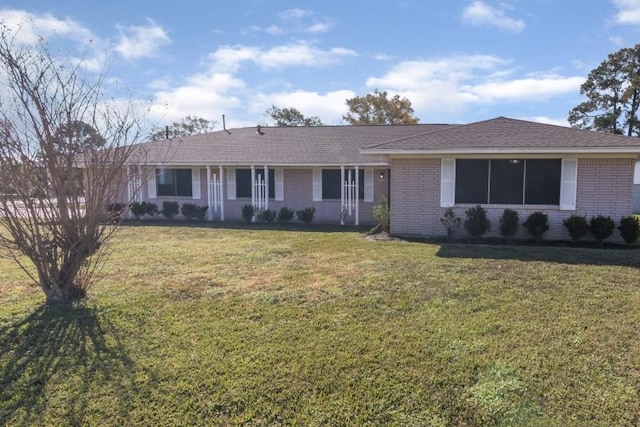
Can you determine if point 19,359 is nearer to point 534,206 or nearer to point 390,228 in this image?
point 390,228

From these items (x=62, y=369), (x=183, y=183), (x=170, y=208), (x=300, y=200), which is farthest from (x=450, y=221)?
(x=183, y=183)

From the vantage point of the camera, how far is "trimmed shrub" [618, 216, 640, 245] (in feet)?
31.8

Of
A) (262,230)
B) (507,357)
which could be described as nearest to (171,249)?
(262,230)

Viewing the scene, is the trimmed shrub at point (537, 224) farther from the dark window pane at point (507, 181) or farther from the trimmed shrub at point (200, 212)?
the trimmed shrub at point (200, 212)

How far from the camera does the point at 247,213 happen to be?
15.3 m

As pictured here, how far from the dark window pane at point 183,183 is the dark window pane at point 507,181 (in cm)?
1156

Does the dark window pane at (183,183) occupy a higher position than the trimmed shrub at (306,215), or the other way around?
the dark window pane at (183,183)

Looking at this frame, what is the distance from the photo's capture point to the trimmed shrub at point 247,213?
50.3 ft

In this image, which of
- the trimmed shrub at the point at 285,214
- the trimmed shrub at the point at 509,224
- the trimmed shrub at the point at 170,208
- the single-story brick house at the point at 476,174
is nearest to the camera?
the single-story brick house at the point at 476,174

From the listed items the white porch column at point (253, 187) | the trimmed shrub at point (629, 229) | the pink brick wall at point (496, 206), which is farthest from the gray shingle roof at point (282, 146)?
the trimmed shrub at point (629, 229)

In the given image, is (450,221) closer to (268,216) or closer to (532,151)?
(532,151)

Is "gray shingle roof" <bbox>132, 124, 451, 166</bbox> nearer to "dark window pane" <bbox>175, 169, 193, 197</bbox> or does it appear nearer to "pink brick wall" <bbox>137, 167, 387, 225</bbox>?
"dark window pane" <bbox>175, 169, 193, 197</bbox>

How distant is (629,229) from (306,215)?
366 inches

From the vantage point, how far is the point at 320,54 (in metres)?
15.3
